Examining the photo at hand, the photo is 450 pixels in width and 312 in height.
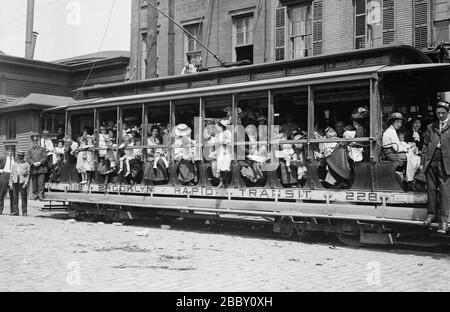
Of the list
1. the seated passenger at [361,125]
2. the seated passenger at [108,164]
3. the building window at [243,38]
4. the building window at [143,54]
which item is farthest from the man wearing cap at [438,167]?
the building window at [143,54]

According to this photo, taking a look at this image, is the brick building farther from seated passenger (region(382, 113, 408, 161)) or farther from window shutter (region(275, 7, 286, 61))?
seated passenger (region(382, 113, 408, 161))

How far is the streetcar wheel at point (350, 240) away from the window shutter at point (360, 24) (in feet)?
30.0

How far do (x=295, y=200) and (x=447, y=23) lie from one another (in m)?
8.41

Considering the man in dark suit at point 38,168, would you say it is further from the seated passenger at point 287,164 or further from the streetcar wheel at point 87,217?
the seated passenger at point 287,164

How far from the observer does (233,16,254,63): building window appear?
2027 cm

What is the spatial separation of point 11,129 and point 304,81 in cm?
1938

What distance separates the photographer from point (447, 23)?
14.9 meters

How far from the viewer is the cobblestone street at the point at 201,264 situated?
237 inches

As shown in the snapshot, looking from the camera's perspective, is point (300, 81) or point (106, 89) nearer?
point (300, 81)

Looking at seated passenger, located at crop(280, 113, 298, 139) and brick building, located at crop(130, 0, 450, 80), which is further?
brick building, located at crop(130, 0, 450, 80)

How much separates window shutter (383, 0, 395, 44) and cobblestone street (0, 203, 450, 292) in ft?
28.1

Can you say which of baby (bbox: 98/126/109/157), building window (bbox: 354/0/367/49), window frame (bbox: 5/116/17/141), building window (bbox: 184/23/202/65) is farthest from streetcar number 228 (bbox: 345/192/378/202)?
window frame (bbox: 5/116/17/141)

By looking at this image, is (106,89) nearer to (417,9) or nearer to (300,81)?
(300,81)
